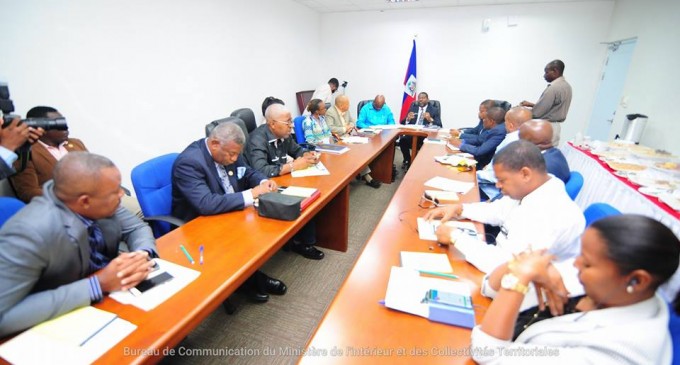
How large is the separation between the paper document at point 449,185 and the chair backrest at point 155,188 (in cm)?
180

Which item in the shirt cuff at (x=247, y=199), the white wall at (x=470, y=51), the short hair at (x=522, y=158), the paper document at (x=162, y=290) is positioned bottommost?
the paper document at (x=162, y=290)

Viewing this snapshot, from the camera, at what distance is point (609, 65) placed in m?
4.98

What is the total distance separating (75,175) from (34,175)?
5.43ft

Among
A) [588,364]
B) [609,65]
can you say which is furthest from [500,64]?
[588,364]

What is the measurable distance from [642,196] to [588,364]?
6.50 ft

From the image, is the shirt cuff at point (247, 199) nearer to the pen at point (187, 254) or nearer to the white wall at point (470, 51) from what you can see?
the pen at point (187, 254)

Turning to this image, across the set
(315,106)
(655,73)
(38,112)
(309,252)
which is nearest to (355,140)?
(315,106)

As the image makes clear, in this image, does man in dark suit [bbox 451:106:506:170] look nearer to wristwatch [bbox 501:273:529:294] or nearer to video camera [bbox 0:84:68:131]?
wristwatch [bbox 501:273:529:294]

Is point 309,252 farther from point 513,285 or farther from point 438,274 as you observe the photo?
point 513,285

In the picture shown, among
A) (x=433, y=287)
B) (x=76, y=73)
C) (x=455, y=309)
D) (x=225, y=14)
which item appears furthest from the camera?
(x=225, y=14)

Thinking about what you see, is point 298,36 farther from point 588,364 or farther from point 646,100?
point 588,364

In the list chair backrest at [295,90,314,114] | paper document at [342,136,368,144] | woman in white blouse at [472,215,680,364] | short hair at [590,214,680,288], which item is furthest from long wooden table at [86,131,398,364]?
chair backrest at [295,90,314,114]

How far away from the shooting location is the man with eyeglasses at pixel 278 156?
8.06ft

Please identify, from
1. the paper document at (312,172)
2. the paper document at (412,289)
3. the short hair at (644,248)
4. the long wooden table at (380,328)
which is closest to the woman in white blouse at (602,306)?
the short hair at (644,248)
